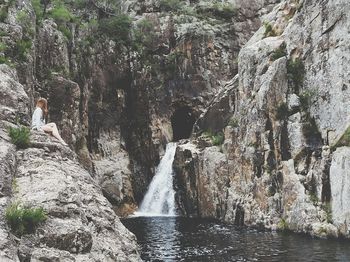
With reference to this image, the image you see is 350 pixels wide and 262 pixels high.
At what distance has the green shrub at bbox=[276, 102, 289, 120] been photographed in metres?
30.2

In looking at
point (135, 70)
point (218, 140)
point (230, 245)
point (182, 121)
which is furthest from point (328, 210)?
point (182, 121)

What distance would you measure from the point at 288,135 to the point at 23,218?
23.7 metres

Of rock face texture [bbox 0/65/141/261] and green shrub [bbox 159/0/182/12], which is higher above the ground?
green shrub [bbox 159/0/182/12]

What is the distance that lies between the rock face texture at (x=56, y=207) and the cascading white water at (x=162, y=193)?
1290 inches

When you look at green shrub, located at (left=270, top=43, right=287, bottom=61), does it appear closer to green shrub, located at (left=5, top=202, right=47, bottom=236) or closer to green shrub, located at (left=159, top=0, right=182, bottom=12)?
green shrub, located at (left=5, top=202, right=47, bottom=236)

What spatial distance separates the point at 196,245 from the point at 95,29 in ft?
120

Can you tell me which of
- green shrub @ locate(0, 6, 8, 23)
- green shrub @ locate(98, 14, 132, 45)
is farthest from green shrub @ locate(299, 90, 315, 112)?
green shrub @ locate(98, 14, 132, 45)

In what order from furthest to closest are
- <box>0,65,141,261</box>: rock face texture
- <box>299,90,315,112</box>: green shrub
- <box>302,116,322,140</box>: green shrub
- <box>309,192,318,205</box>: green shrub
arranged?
<box>299,90,315,112</box>: green shrub < <box>302,116,322,140</box>: green shrub < <box>309,192,318,205</box>: green shrub < <box>0,65,141,261</box>: rock face texture

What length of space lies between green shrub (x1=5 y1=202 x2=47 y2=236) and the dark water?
12600 millimetres

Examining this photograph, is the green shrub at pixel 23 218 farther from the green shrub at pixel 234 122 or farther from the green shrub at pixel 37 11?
the green shrub at pixel 37 11

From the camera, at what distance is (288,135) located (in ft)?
97.0

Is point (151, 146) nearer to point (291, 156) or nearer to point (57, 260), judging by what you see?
point (291, 156)

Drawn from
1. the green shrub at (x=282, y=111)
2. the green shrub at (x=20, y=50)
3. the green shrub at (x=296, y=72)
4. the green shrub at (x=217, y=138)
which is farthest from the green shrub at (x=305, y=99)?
the green shrub at (x=20, y=50)

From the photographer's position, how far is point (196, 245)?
23.9 metres
